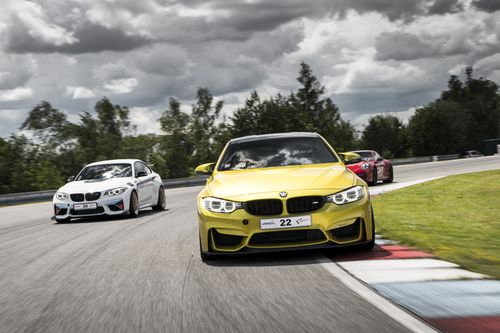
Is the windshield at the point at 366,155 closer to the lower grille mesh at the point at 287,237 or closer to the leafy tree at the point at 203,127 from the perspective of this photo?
the lower grille mesh at the point at 287,237

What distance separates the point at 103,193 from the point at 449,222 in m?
7.34

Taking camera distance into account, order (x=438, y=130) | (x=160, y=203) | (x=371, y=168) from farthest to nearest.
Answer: (x=438, y=130), (x=371, y=168), (x=160, y=203)

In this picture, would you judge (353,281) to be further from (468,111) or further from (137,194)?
(468,111)

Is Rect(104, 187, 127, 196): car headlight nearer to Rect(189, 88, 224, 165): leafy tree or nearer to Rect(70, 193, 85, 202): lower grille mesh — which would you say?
Rect(70, 193, 85, 202): lower grille mesh

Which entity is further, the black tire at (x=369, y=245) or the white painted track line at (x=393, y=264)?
the black tire at (x=369, y=245)

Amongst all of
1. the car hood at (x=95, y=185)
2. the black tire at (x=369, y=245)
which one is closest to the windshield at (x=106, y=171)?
the car hood at (x=95, y=185)

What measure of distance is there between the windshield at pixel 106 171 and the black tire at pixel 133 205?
28.7 inches

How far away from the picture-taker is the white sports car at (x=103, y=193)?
14016 millimetres

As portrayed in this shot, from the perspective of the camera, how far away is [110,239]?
1010 cm

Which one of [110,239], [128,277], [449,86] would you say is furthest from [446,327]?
[449,86]

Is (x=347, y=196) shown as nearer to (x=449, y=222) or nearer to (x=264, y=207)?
(x=264, y=207)

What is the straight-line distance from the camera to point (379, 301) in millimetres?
4703

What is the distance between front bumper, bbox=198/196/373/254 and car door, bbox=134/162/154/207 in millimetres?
8378

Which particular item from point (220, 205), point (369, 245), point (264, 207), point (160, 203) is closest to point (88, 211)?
point (160, 203)
